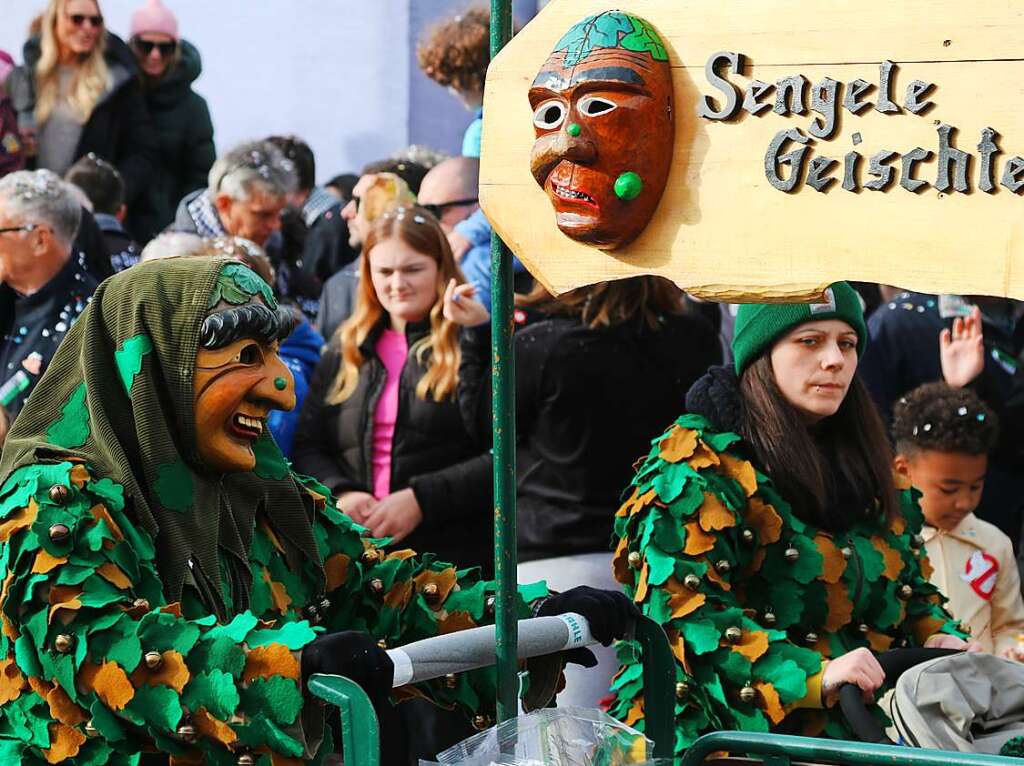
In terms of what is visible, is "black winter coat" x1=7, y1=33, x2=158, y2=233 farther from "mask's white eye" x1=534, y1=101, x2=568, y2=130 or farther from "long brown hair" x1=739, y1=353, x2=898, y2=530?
"mask's white eye" x1=534, y1=101, x2=568, y2=130

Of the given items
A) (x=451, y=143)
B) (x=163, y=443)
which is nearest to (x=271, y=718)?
(x=163, y=443)

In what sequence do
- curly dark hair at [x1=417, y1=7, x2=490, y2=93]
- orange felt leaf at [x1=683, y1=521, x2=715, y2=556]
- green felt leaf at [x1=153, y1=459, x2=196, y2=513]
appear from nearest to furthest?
1. green felt leaf at [x1=153, y1=459, x2=196, y2=513]
2. orange felt leaf at [x1=683, y1=521, x2=715, y2=556]
3. curly dark hair at [x1=417, y1=7, x2=490, y2=93]

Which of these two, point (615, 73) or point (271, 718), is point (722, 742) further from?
point (615, 73)

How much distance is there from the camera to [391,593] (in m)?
3.32

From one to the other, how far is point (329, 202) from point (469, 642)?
4.23 meters

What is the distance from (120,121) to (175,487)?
14.0ft

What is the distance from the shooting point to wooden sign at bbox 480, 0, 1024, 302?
2408 mm

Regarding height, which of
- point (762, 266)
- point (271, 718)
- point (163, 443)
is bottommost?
point (271, 718)

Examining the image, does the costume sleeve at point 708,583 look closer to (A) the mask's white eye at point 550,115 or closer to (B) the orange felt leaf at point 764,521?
(B) the orange felt leaf at point 764,521

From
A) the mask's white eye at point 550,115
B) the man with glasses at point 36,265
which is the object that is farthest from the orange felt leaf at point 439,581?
the man with glasses at point 36,265

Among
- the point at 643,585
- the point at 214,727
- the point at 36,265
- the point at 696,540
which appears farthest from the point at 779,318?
the point at 36,265

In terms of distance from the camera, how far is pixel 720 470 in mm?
3846

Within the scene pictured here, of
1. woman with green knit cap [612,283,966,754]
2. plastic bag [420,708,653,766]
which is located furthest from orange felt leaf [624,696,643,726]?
plastic bag [420,708,653,766]

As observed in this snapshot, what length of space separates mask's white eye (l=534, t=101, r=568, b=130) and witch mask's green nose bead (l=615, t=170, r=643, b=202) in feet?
0.45
